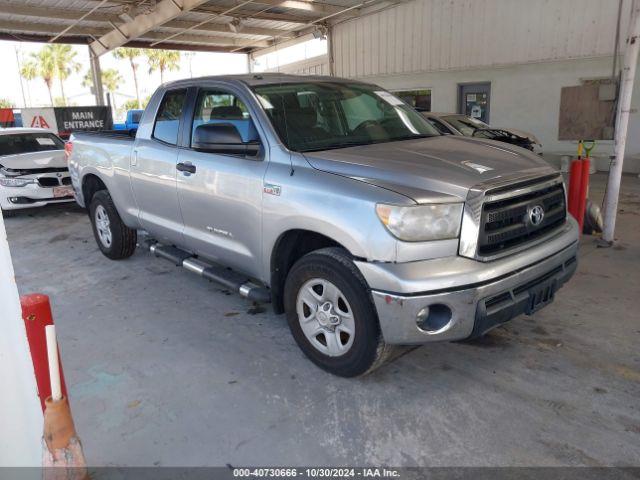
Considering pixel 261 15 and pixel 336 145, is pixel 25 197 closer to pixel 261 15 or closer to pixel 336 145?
pixel 336 145

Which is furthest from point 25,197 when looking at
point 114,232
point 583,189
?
point 583,189

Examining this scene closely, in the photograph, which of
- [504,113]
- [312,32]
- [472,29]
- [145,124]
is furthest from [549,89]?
[145,124]

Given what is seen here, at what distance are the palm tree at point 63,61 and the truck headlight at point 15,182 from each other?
55.9m

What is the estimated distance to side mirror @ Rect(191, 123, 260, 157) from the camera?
368 centimetres

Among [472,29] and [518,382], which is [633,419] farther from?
[472,29]

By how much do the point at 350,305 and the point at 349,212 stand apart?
0.55m

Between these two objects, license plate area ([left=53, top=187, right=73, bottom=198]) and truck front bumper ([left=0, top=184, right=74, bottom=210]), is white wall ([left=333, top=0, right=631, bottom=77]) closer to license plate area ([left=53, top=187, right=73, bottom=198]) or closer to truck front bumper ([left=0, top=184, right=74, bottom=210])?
license plate area ([left=53, top=187, right=73, bottom=198])

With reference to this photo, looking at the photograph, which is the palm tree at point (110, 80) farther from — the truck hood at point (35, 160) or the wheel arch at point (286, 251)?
the wheel arch at point (286, 251)

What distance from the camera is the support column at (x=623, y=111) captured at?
5434 mm

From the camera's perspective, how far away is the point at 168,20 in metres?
14.4

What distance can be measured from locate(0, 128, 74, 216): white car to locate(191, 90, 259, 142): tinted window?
5.45m

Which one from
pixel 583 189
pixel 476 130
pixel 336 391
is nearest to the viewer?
pixel 336 391

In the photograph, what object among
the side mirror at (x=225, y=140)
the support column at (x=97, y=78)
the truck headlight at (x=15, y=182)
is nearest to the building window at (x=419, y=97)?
the support column at (x=97, y=78)

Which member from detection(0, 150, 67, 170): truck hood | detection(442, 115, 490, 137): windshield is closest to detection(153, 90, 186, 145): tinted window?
detection(0, 150, 67, 170): truck hood
